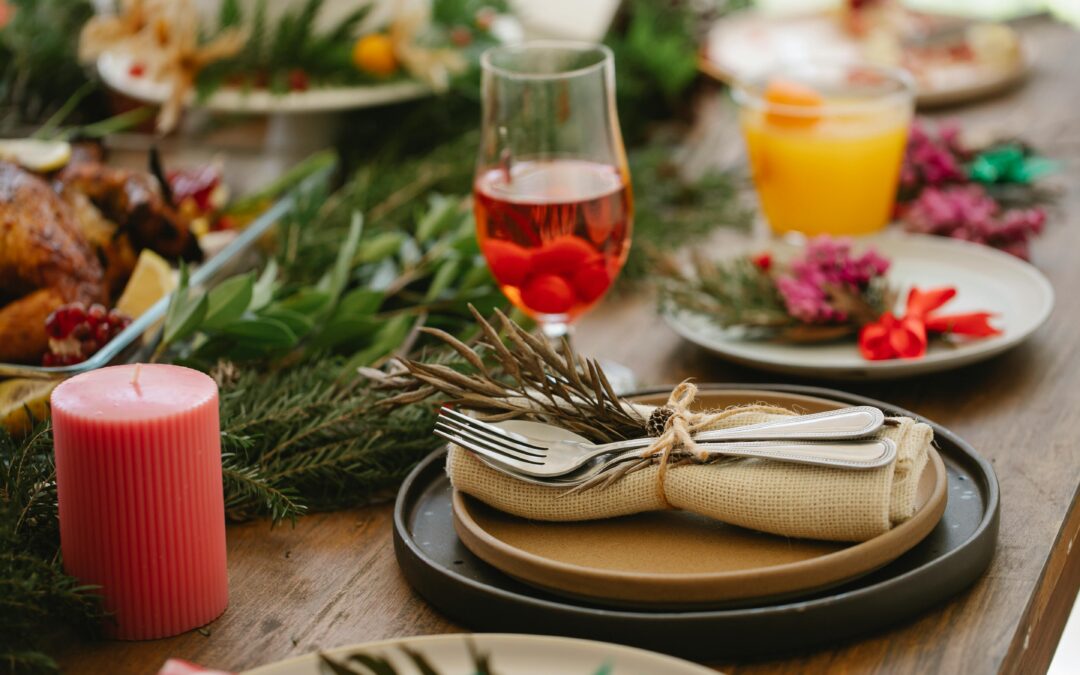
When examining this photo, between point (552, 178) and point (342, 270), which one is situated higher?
point (552, 178)

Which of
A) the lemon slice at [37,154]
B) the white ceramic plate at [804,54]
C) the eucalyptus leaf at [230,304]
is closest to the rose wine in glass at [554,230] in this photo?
the eucalyptus leaf at [230,304]

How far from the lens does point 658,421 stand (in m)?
0.82

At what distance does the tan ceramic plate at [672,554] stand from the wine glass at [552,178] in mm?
279

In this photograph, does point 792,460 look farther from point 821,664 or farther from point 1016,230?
point 1016,230

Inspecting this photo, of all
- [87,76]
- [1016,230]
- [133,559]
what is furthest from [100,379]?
[87,76]

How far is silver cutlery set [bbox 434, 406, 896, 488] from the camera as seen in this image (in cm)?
74

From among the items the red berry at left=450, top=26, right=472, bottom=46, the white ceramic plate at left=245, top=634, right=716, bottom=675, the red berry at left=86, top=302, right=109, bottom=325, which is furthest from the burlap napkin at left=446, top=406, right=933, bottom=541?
the red berry at left=450, top=26, right=472, bottom=46

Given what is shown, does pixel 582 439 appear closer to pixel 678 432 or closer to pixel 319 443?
pixel 678 432

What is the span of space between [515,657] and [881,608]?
0.22m

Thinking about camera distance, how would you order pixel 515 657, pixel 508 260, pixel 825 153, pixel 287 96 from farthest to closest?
pixel 287 96
pixel 825 153
pixel 508 260
pixel 515 657

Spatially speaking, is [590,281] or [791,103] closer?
[590,281]

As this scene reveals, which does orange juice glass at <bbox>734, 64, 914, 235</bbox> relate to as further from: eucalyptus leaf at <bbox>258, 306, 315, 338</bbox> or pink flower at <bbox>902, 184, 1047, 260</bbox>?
eucalyptus leaf at <bbox>258, 306, 315, 338</bbox>

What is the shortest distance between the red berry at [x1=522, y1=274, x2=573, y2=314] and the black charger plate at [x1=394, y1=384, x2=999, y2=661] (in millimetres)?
274

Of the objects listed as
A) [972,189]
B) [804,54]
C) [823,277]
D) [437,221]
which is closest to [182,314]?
[437,221]
